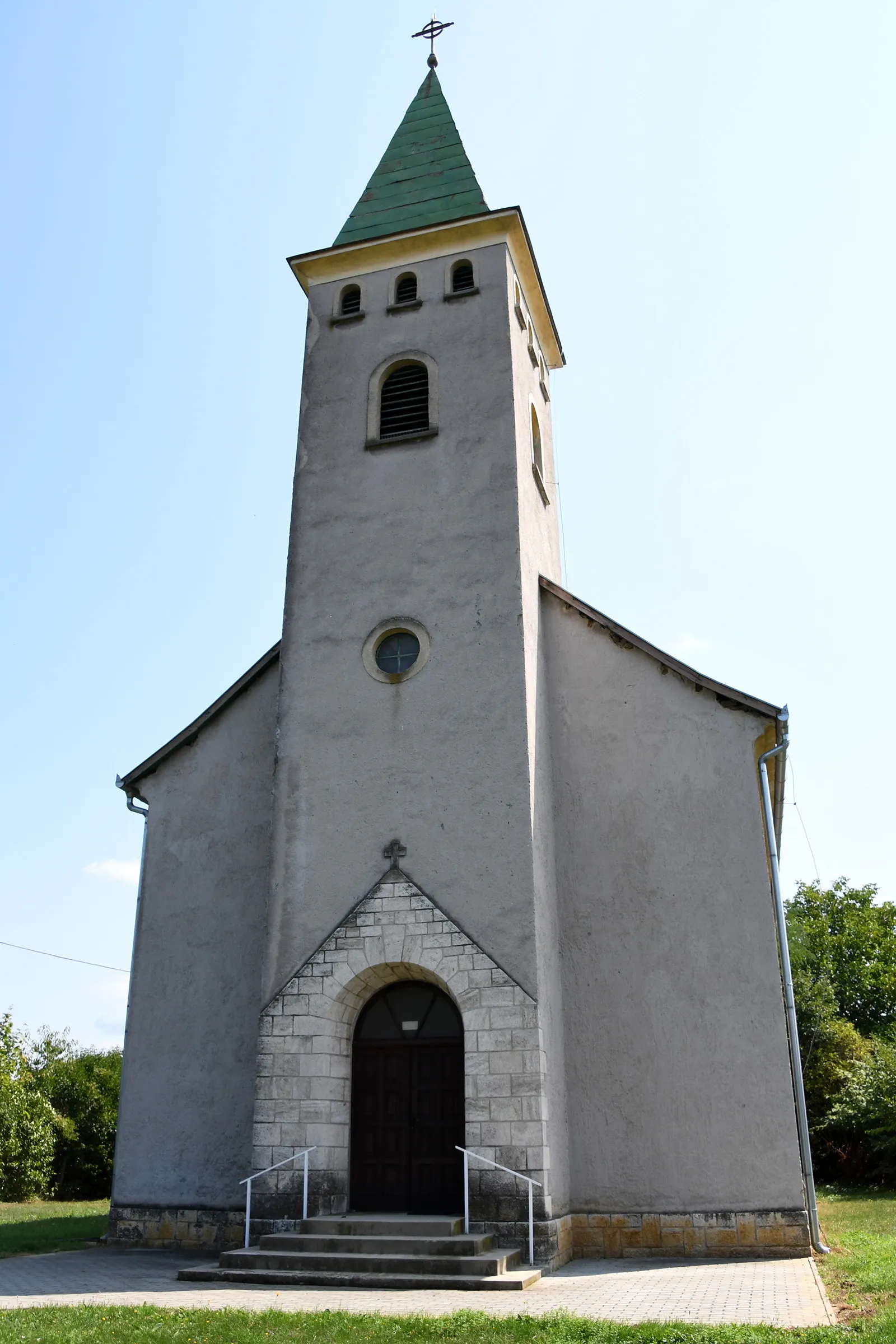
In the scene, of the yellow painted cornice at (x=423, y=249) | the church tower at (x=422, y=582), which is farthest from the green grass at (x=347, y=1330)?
the yellow painted cornice at (x=423, y=249)

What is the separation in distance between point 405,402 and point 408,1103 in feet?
32.9

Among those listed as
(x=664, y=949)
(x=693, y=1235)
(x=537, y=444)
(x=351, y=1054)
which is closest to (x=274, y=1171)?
(x=351, y=1054)

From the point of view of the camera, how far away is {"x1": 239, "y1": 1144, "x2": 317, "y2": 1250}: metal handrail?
456 inches

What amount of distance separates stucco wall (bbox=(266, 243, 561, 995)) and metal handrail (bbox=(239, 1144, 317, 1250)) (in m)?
1.87

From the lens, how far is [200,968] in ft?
48.8

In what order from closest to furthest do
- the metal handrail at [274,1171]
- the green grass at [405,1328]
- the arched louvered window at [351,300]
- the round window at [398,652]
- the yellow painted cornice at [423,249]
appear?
the green grass at [405,1328], the metal handrail at [274,1171], the round window at [398,652], the yellow painted cornice at [423,249], the arched louvered window at [351,300]

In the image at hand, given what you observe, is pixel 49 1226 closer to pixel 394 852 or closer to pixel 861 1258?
pixel 394 852

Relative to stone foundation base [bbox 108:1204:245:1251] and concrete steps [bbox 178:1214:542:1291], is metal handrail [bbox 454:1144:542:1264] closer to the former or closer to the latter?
concrete steps [bbox 178:1214:542:1291]

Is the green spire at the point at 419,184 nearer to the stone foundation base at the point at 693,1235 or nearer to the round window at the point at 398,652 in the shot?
the round window at the point at 398,652

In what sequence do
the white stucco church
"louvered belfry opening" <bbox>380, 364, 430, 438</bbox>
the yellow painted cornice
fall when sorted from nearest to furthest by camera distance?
the white stucco church, "louvered belfry opening" <bbox>380, 364, 430, 438</bbox>, the yellow painted cornice

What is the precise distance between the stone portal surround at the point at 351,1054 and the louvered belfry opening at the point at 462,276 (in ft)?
31.3

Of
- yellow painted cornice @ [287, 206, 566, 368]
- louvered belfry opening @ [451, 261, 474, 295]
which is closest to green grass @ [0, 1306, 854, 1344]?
louvered belfry opening @ [451, 261, 474, 295]

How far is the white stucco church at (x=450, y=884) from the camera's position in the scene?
12.2 metres

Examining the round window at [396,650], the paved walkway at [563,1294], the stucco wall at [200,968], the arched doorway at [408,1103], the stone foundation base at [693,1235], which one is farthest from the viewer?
the round window at [396,650]
